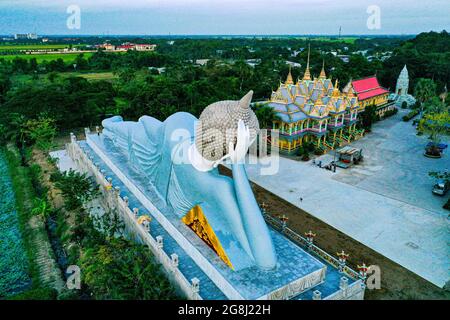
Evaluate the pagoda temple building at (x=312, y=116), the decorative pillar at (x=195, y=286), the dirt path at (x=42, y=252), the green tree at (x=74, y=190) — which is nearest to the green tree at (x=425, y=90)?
the pagoda temple building at (x=312, y=116)

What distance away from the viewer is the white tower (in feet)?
149

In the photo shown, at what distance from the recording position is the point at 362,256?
14.7 meters

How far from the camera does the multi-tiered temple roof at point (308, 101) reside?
2764cm

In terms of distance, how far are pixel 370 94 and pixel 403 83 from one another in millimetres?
10963

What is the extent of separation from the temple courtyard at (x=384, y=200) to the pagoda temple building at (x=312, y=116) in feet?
6.39

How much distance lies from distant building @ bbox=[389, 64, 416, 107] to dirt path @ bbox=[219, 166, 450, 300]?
34107 millimetres

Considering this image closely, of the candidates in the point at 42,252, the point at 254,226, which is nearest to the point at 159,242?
the point at 254,226

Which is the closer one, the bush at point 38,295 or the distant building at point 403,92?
the bush at point 38,295

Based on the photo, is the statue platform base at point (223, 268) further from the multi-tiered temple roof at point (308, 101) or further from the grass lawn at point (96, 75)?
the grass lawn at point (96, 75)

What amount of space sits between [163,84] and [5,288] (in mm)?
28357

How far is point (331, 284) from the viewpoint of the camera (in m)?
11.8

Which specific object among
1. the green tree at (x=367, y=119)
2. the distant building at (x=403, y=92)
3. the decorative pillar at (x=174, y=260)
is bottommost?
the decorative pillar at (x=174, y=260)

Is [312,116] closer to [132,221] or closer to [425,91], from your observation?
[132,221]

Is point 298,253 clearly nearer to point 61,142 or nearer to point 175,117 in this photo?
point 175,117
